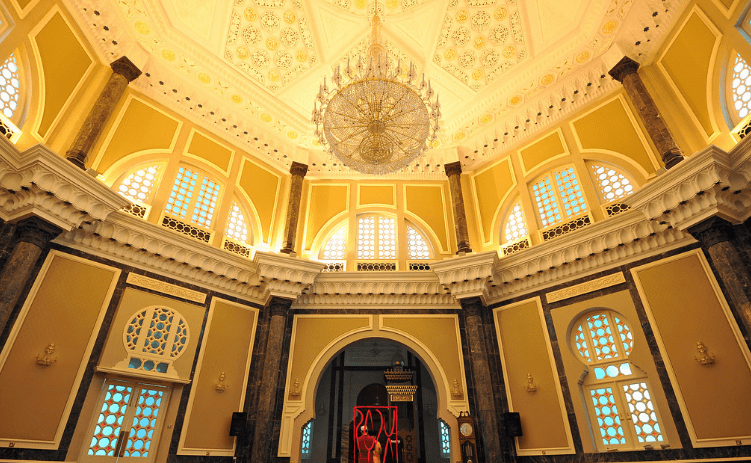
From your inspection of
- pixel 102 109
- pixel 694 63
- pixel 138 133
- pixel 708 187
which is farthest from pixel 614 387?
pixel 102 109

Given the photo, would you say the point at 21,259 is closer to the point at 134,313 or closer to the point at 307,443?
the point at 134,313

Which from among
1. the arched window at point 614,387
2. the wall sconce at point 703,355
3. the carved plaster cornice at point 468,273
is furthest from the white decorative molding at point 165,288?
the wall sconce at point 703,355

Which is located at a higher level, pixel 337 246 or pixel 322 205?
pixel 322 205

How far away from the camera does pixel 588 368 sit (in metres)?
Answer: 7.60

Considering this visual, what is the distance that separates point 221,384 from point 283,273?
253 cm

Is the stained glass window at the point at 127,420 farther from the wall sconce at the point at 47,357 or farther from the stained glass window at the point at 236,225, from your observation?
the stained glass window at the point at 236,225

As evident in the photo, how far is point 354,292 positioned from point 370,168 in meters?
3.52

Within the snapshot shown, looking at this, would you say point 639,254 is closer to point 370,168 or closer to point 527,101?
point 527,101

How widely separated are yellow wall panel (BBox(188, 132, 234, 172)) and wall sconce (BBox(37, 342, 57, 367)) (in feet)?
15.8

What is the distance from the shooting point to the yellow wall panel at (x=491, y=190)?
10062mm

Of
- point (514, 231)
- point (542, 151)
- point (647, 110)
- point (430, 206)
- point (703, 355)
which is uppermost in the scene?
point (542, 151)

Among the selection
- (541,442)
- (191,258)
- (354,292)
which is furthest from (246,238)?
(541,442)

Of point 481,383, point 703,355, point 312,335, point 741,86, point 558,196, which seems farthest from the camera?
point 312,335

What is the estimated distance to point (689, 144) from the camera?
718 centimetres
